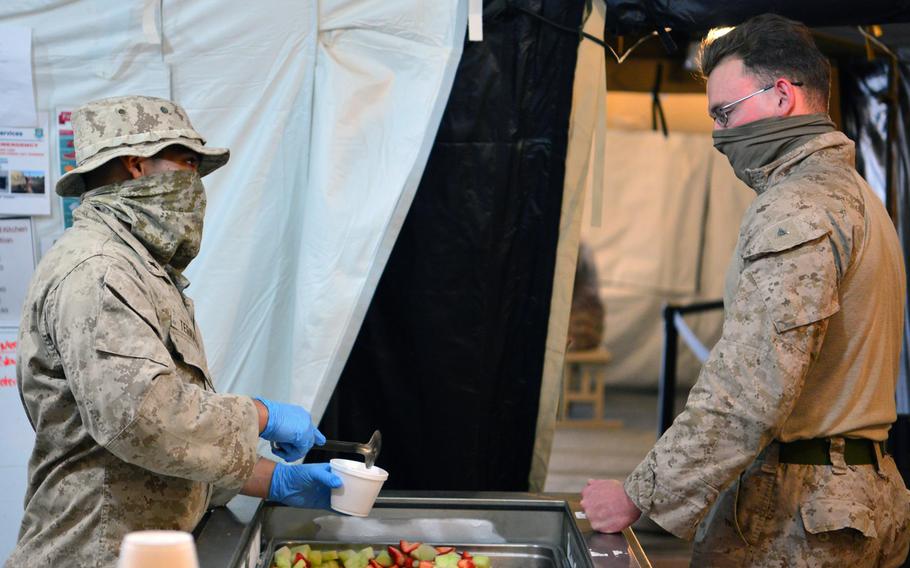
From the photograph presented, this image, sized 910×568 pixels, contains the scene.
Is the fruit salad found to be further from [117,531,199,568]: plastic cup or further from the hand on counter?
[117,531,199,568]: plastic cup

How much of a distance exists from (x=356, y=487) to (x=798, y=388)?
0.84 metres

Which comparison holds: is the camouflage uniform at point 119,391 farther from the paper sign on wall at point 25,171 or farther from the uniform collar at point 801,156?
the uniform collar at point 801,156

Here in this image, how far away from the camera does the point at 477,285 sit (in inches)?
98.4

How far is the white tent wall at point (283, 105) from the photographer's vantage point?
227cm

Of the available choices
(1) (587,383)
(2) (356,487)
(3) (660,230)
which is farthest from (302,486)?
(3) (660,230)

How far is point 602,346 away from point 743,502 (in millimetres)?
4848

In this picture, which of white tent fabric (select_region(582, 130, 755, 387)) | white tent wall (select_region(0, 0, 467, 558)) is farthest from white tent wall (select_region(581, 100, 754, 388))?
white tent wall (select_region(0, 0, 467, 558))

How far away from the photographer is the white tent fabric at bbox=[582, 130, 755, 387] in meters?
6.62

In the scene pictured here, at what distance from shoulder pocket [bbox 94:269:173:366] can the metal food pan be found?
1.91ft

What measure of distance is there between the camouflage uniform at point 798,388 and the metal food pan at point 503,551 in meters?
0.24

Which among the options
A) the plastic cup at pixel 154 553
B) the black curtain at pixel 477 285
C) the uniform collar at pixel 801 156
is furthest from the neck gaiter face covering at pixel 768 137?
the plastic cup at pixel 154 553

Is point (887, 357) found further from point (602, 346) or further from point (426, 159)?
point (602, 346)

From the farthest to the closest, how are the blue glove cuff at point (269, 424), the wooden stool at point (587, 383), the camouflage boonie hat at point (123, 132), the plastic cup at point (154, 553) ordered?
the wooden stool at point (587, 383) < the blue glove cuff at point (269, 424) < the camouflage boonie hat at point (123, 132) < the plastic cup at point (154, 553)

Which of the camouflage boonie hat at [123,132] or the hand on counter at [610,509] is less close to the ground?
the camouflage boonie hat at [123,132]
